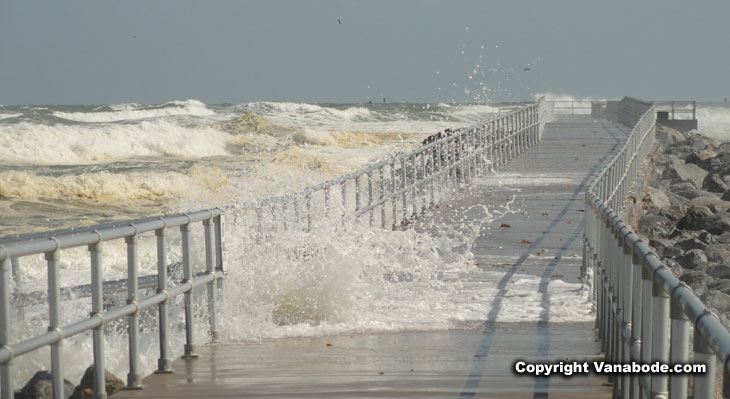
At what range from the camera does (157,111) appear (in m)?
100

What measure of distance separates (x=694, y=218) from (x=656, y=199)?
1.85 metres

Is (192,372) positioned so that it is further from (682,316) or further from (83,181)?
(83,181)

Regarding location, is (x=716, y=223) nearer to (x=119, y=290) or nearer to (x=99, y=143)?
A: (x=119, y=290)

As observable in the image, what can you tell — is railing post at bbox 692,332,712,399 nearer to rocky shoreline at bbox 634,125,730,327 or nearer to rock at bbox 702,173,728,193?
rocky shoreline at bbox 634,125,730,327

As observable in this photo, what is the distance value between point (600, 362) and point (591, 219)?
3099 mm

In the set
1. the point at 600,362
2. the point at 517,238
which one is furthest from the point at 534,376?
the point at 517,238

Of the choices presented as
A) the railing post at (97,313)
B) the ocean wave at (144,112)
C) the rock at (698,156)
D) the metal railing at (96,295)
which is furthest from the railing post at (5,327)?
the ocean wave at (144,112)

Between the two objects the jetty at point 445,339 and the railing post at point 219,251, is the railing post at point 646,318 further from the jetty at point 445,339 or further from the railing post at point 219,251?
the railing post at point 219,251

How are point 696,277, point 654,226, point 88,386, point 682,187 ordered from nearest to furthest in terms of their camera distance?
point 88,386
point 696,277
point 654,226
point 682,187

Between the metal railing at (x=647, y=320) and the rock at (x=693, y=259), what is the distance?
26.2 feet

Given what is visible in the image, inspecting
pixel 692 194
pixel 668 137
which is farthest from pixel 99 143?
pixel 692 194

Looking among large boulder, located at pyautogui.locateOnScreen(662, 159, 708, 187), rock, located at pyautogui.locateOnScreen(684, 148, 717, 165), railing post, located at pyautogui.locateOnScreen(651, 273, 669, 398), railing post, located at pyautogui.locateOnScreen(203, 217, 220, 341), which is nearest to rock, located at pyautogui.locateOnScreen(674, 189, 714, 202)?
large boulder, located at pyautogui.locateOnScreen(662, 159, 708, 187)

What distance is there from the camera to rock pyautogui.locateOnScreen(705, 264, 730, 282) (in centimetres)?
1644

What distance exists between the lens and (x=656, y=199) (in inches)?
953
